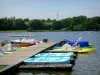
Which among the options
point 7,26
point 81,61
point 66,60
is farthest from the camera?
point 7,26

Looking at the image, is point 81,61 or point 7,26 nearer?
point 81,61

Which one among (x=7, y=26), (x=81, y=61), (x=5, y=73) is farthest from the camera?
(x=7, y=26)

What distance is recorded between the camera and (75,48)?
34969 mm

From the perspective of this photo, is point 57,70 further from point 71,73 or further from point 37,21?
point 37,21

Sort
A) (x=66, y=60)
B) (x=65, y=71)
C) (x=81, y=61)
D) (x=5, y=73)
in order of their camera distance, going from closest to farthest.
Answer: (x=5, y=73) < (x=65, y=71) < (x=66, y=60) < (x=81, y=61)

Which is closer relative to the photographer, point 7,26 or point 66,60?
point 66,60

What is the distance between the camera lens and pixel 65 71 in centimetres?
2241

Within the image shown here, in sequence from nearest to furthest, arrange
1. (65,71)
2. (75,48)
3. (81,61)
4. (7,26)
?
(65,71) < (81,61) < (75,48) < (7,26)

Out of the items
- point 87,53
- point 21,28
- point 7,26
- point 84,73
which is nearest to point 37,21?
point 21,28

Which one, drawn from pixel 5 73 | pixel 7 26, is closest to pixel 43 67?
pixel 5 73

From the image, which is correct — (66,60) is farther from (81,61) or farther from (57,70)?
(81,61)

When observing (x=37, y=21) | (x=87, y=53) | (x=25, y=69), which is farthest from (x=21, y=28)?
(x=25, y=69)

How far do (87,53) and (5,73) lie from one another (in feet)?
56.8

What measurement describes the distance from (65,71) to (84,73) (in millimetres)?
1668
